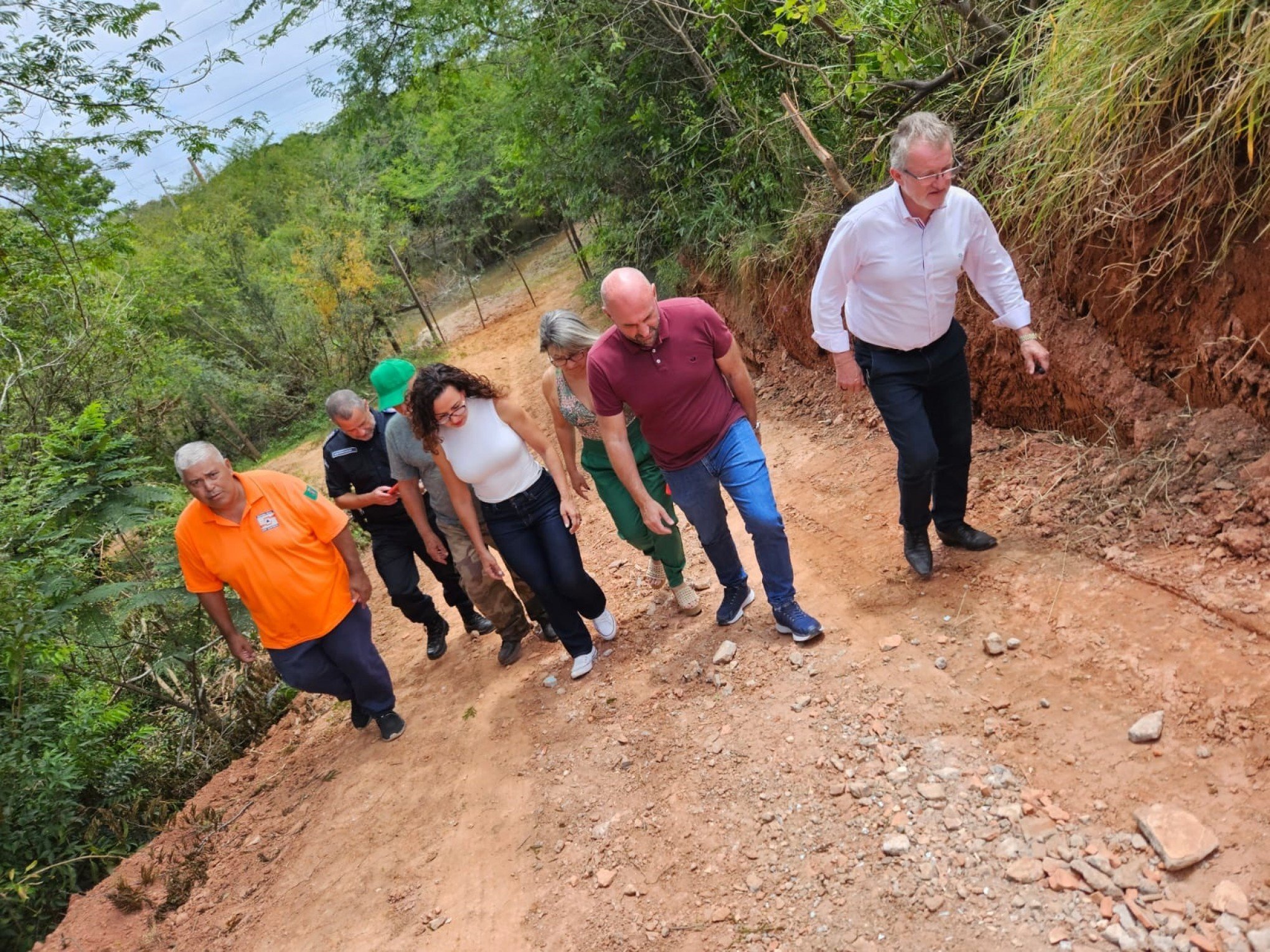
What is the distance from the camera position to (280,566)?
385cm

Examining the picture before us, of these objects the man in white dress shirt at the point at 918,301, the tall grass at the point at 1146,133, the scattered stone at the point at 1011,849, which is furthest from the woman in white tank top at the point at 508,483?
the tall grass at the point at 1146,133

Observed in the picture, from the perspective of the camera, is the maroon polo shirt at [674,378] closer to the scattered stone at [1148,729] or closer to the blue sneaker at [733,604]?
the blue sneaker at [733,604]

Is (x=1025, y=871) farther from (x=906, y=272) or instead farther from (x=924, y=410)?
(x=906, y=272)

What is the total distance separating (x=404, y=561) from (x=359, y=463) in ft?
2.46

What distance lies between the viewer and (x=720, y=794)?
302 centimetres

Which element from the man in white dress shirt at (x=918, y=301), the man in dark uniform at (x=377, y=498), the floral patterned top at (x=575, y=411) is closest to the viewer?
the man in white dress shirt at (x=918, y=301)

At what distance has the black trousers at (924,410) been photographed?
10.8 feet

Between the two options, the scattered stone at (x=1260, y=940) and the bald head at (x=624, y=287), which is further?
the bald head at (x=624, y=287)

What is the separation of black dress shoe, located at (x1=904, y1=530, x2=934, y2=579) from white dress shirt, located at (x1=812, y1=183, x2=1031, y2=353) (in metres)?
0.90

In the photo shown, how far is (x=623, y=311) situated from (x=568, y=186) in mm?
8299

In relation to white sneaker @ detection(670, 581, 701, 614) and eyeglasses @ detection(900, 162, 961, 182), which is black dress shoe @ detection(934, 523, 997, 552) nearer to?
white sneaker @ detection(670, 581, 701, 614)

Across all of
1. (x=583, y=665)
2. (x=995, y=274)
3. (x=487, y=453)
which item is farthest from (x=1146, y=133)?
(x=583, y=665)

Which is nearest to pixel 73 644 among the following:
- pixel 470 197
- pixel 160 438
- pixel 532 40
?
pixel 532 40

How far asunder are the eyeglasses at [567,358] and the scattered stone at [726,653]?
5.10ft
